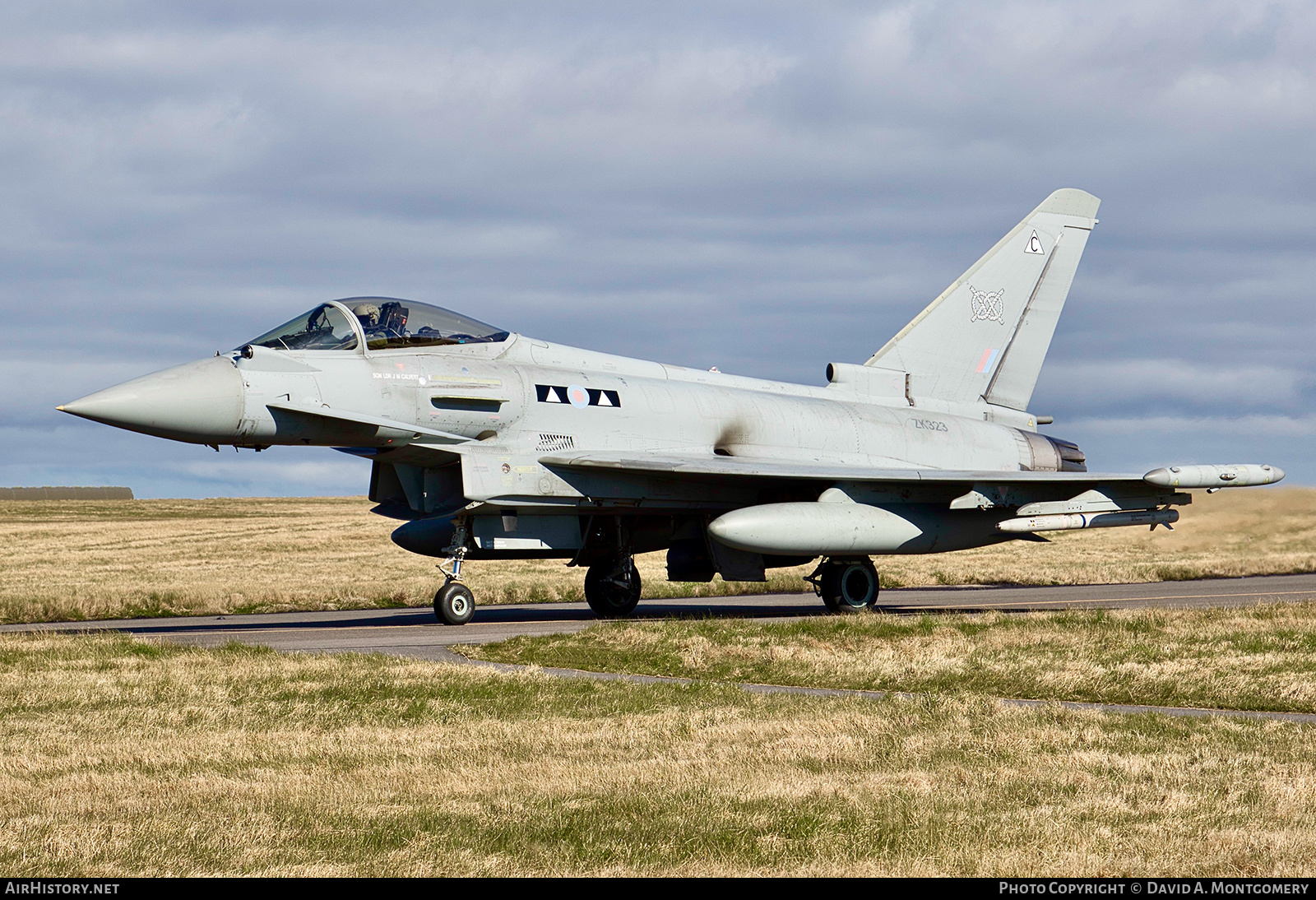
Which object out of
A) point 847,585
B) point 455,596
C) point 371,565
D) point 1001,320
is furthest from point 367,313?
point 371,565

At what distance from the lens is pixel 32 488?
9062 cm

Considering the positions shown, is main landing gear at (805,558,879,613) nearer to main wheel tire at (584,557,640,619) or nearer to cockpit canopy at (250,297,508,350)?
main wheel tire at (584,557,640,619)

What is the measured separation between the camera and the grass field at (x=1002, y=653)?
387 inches

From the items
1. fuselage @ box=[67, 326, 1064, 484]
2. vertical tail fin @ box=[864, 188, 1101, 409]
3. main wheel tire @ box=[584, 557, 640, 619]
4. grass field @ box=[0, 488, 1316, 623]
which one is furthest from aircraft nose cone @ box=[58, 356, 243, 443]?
vertical tail fin @ box=[864, 188, 1101, 409]

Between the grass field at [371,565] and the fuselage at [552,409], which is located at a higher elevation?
the fuselage at [552,409]

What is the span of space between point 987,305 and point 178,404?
1398 cm

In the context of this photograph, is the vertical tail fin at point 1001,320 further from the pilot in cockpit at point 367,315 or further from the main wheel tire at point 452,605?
the pilot in cockpit at point 367,315

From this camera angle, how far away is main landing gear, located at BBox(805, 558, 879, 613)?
61.1 feet

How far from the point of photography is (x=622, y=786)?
6402 millimetres

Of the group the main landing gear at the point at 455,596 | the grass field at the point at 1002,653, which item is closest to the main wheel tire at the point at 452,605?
the main landing gear at the point at 455,596

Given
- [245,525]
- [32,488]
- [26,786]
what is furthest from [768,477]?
[32,488]

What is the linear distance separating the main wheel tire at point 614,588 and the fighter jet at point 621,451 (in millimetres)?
28
